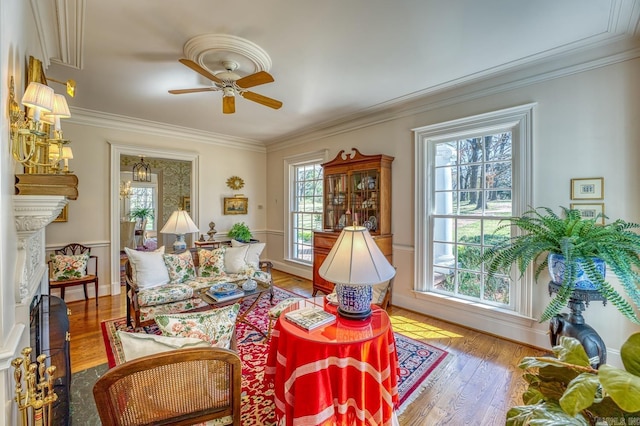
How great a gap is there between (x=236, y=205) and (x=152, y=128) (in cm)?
196

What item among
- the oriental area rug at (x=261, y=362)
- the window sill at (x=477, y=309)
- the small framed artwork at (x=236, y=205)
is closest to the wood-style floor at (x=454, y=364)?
the oriental area rug at (x=261, y=362)

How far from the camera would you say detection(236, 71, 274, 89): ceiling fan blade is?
2312 millimetres

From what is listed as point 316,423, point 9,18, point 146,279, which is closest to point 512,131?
point 316,423

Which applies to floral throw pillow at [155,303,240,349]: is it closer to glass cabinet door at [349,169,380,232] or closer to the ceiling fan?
the ceiling fan

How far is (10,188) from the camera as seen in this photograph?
1.35 metres

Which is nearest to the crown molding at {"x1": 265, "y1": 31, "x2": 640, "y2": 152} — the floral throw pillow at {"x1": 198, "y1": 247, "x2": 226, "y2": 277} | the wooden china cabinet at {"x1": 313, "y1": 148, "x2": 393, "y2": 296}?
the wooden china cabinet at {"x1": 313, "y1": 148, "x2": 393, "y2": 296}

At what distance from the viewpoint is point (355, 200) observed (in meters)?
4.21

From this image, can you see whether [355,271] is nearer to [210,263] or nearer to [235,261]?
[235,261]

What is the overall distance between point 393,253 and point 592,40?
2.84 m

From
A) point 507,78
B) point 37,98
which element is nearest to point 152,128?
point 37,98

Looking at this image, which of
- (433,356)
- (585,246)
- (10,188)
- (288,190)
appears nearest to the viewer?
(10,188)

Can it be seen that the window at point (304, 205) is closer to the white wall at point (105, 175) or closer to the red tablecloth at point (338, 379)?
the white wall at point (105, 175)

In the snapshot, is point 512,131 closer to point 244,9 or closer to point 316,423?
point 244,9

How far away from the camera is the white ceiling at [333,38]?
1.96 meters
